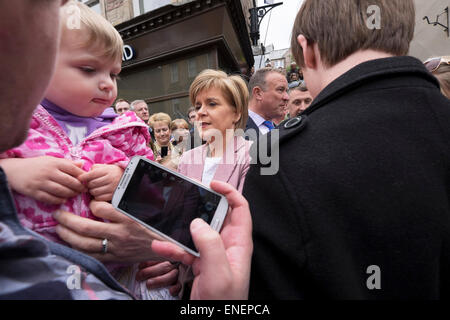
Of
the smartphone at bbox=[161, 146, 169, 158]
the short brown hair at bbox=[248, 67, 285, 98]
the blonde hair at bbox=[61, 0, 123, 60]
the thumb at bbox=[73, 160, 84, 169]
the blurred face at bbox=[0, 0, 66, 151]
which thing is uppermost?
the short brown hair at bbox=[248, 67, 285, 98]

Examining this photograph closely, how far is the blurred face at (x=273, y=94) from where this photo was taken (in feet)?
12.5

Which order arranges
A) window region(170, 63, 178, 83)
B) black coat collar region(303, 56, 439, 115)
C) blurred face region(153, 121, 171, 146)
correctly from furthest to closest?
window region(170, 63, 178, 83) < blurred face region(153, 121, 171, 146) < black coat collar region(303, 56, 439, 115)

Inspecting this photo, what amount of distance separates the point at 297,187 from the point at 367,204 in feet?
0.66

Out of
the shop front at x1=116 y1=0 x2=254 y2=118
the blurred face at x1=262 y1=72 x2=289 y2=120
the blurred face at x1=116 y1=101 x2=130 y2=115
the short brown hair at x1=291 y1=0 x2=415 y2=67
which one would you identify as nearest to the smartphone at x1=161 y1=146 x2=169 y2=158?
the blurred face at x1=116 y1=101 x2=130 y2=115

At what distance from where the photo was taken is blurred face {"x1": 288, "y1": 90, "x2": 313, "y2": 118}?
384cm

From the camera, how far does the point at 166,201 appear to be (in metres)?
0.97

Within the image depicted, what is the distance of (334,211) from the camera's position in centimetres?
70

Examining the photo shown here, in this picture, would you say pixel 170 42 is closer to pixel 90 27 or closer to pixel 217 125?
pixel 217 125

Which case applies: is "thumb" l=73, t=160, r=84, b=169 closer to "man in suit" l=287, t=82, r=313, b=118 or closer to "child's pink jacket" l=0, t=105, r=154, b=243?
"child's pink jacket" l=0, t=105, r=154, b=243

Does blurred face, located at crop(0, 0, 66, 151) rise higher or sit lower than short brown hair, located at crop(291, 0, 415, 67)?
lower

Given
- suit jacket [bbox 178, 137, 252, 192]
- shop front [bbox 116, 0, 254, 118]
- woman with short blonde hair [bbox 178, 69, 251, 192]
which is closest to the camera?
suit jacket [bbox 178, 137, 252, 192]

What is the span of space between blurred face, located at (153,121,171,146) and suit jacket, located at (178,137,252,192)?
295 cm

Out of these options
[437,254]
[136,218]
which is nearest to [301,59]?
[437,254]

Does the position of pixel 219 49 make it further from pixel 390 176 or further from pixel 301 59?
pixel 390 176
